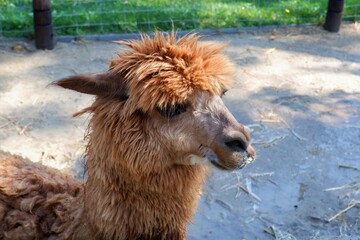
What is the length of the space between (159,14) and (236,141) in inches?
206

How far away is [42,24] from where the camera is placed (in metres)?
6.60

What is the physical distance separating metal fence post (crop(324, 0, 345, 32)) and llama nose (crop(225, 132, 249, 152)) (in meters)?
5.45

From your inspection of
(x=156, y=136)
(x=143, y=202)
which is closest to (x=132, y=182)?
(x=143, y=202)

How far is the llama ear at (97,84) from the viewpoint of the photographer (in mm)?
2643

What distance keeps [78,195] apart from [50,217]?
0.18 meters

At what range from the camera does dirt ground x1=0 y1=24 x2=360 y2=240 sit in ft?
13.9

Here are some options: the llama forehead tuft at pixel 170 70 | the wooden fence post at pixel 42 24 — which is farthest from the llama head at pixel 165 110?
the wooden fence post at pixel 42 24

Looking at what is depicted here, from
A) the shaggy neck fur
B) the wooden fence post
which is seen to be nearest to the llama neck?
the shaggy neck fur

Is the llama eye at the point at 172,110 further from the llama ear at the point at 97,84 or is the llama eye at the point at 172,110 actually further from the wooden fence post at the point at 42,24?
the wooden fence post at the point at 42,24

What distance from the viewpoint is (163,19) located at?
7.46 m

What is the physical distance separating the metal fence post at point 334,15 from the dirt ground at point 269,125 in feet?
0.64

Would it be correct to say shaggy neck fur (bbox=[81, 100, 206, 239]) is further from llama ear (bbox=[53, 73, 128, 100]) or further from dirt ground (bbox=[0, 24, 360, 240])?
dirt ground (bbox=[0, 24, 360, 240])

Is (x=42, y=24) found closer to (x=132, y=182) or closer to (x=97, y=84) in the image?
(x=97, y=84)

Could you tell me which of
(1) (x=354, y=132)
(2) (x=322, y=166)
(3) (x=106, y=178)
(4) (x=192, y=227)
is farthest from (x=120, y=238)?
(1) (x=354, y=132)
